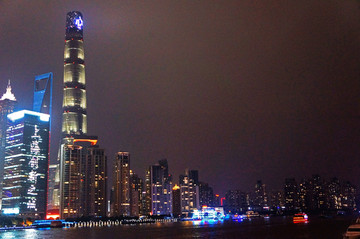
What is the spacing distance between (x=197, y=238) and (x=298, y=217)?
7912 centimetres

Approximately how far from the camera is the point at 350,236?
42906mm

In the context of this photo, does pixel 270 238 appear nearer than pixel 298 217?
Yes

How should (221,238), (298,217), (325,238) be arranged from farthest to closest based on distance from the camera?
(298,217)
(221,238)
(325,238)

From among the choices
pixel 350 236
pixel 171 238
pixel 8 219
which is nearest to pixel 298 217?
pixel 171 238

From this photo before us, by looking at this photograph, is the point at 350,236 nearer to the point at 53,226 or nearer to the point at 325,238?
the point at 325,238

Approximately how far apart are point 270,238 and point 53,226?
13824 cm

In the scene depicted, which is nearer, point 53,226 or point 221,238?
point 221,238

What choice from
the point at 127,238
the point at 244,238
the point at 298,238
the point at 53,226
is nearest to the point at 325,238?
the point at 298,238

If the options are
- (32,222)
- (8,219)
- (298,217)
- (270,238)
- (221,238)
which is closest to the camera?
(270,238)

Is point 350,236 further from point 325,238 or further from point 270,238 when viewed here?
point 270,238

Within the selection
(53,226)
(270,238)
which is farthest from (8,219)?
(270,238)

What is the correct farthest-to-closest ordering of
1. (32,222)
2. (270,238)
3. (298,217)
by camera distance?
(32,222) → (298,217) → (270,238)

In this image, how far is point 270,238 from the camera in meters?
62.8

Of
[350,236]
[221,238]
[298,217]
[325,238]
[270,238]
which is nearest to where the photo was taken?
[350,236]
